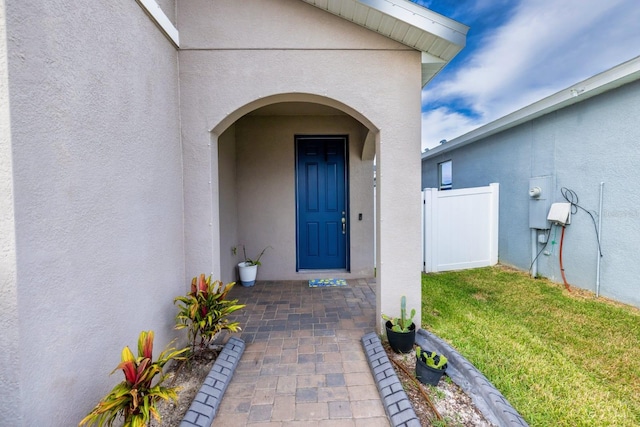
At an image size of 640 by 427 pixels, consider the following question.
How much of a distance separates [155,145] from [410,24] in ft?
9.45

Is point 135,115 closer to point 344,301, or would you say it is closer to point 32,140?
point 32,140

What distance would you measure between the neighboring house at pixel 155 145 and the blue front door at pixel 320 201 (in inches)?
10.0

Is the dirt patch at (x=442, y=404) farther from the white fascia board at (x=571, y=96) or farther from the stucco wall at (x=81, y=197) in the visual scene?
the white fascia board at (x=571, y=96)

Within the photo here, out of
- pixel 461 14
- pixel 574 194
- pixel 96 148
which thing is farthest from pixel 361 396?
pixel 461 14

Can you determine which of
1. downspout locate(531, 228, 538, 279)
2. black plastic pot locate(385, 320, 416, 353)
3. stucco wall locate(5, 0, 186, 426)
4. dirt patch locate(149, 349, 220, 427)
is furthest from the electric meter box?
stucco wall locate(5, 0, 186, 426)

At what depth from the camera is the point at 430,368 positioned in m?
2.33

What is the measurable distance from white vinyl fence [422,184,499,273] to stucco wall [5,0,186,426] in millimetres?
5310

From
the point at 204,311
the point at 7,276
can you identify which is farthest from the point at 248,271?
A: the point at 7,276

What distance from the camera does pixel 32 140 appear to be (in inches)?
53.7

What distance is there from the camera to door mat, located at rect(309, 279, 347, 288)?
16.7ft

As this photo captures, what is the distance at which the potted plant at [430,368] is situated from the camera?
7.60 feet

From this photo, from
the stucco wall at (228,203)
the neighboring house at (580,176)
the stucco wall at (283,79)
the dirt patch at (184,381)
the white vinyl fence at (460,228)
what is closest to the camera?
the dirt patch at (184,381)

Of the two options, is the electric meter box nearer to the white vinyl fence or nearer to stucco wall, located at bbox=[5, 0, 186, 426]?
the white vinyl fence

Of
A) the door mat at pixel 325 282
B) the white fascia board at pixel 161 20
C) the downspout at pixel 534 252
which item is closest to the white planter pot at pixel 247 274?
the door mat at pixel 325 282
